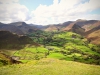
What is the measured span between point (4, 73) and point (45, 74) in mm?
10167

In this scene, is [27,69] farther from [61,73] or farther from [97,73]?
[97,73]

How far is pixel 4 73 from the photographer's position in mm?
33438

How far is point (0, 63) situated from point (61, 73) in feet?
74.1

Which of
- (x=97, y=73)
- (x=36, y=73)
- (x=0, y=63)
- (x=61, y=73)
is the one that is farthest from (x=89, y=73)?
(x=0, y=63)

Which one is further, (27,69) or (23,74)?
(27,69)

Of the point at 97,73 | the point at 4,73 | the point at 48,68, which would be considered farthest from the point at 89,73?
the point at 4,73

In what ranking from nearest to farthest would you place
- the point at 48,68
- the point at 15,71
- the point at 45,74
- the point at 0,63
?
the point at 45,74 → the point at 15,71 → the point at 48,68 → the point at 0,63

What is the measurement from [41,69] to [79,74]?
10.0 meters

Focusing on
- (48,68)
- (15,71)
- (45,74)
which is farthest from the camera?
(48,68)

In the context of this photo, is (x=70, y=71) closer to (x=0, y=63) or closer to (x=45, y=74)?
(x=45, y=74)

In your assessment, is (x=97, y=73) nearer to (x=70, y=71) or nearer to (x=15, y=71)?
(x=70, y=71)

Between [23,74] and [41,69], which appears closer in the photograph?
[23,74]

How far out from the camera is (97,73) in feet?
114

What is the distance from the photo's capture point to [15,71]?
3488cm
